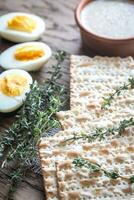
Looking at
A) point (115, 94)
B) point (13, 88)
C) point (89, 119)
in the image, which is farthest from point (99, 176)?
point (13, 88)

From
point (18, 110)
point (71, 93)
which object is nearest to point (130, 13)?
point (71, 93)

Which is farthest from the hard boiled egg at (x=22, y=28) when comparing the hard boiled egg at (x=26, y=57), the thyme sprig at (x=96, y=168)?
the thyme sprig at (x=96, y=168)

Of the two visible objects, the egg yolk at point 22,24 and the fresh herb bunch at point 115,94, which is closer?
the fresh herb bunch at point 115,94

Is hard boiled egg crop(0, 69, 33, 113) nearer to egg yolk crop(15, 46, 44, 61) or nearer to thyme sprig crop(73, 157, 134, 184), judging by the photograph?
egg yolk crop(15, 46, 44, 61)

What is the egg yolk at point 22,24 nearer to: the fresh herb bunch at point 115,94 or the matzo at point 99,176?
the fresh herb bunch at point 115,94

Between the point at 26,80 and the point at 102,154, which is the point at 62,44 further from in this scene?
the point at 102,154

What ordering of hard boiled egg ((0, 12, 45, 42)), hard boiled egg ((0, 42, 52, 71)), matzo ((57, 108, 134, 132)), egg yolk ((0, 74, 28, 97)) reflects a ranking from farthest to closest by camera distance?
hard boiled egg ((0, 12, 45, 42)), hard boiled egg ((0, 42, 52, 71)), egg yolk ((0, 74, 28, 97)), matzo ((57, 108, 134, 132))

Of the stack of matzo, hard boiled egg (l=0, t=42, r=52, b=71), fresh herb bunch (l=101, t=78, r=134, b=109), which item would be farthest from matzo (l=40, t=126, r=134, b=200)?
hard boiled egg (l=0, t=42, r=52, b=71)
